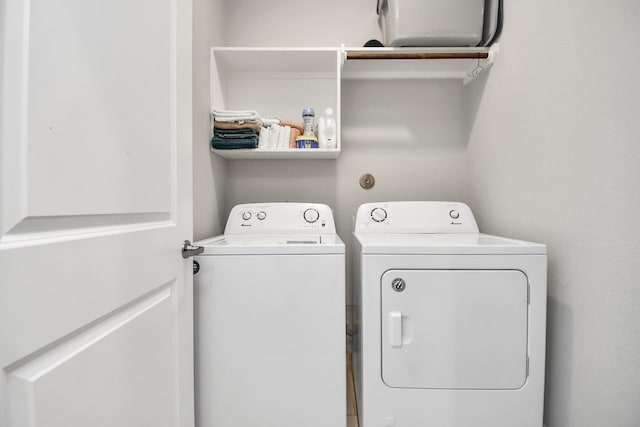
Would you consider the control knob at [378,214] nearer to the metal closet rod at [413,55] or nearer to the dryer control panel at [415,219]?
the dryer control panel at [415,219]

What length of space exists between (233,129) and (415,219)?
1.15 meters

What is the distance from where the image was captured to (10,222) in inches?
17.2

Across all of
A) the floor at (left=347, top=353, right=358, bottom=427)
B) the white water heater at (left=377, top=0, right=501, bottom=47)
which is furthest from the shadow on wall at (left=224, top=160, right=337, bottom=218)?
the floor at (left=347, top=353, right=358, bottom=427)

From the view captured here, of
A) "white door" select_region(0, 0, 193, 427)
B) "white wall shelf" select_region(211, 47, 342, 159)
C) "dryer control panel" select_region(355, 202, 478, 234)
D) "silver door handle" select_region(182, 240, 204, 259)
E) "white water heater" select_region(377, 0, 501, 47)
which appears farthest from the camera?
"white wall shelf" select_region(211, 47, 342, 159)

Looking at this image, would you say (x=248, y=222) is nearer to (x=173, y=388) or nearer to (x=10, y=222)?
(x=173, y=388)

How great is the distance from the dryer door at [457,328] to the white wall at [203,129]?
101cm

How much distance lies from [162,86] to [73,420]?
0.84 meters

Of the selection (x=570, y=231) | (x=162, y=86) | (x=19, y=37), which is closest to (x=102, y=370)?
(x=19, y=37)

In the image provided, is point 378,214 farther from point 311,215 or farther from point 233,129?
point 233,129

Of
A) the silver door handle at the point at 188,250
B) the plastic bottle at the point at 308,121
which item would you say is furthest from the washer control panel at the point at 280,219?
the silver door handle at the point at 188,250

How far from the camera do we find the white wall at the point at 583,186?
2.81 feet

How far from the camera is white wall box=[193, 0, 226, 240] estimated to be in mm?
1385

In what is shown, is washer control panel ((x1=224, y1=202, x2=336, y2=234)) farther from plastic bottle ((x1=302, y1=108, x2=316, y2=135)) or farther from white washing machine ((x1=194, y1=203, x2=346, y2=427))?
white washing machine ((x1=194, y1=203, x2=346, y2=427))


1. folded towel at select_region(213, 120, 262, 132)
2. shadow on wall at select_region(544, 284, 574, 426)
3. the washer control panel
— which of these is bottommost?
shadow on wall at select_region(544, 284, 574, 426)
